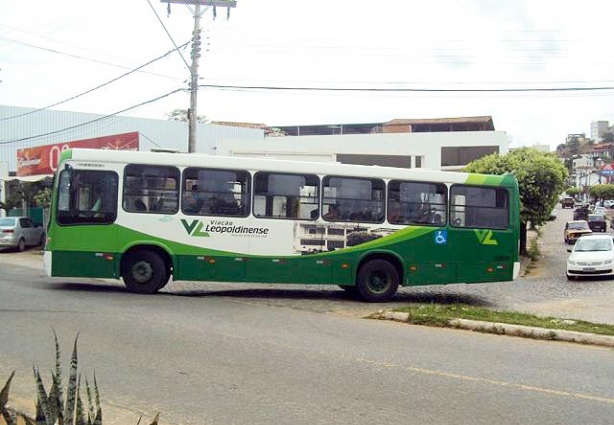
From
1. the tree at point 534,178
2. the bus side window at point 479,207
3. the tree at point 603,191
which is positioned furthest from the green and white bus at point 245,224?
the tree at point 603,191

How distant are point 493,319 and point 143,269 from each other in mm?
7103

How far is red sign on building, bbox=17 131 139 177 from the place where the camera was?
30.3 metres

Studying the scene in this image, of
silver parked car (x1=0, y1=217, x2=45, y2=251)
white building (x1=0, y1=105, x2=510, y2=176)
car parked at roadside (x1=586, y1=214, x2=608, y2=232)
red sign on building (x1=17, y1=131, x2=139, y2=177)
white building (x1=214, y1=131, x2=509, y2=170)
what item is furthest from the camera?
car parked at roadside (x1=586, y1=214, x2=608, y2=232)

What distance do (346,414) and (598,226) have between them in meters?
45.9

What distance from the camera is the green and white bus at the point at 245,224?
13.0m

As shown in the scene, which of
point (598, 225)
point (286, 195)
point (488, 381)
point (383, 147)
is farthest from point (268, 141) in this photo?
point (488, 381)

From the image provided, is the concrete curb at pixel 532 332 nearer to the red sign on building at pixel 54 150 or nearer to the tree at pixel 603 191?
the red sign on building at pixel 54 150

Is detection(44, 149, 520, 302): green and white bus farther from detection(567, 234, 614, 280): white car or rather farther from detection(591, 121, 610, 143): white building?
detection(591, 121, 610, 143): white building

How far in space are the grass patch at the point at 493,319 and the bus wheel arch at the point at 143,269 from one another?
199 inches

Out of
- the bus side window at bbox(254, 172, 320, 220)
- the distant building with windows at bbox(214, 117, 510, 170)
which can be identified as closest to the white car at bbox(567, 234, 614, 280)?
the bus side window at bbox(254, 172, 320, 220)

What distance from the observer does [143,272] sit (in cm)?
1312

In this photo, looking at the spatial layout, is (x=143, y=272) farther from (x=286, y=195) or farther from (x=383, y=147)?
(x=383, y=147)

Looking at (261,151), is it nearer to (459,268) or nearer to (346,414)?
(459,268)

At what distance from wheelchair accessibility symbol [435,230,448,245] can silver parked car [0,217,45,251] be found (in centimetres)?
2085
